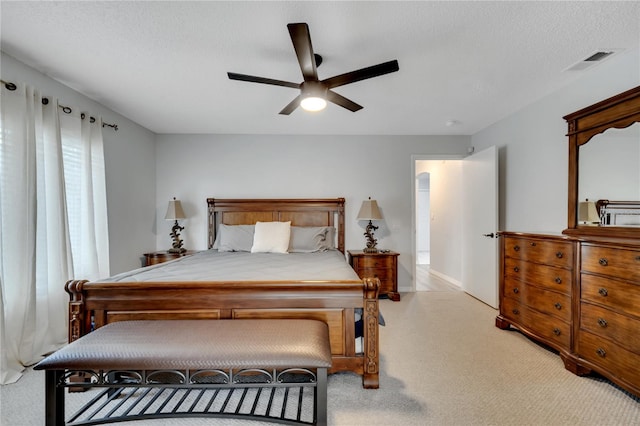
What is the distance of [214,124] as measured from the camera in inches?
148

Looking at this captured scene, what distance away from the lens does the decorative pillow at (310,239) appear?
11.9 ft

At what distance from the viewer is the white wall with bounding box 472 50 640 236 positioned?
225 centimetres

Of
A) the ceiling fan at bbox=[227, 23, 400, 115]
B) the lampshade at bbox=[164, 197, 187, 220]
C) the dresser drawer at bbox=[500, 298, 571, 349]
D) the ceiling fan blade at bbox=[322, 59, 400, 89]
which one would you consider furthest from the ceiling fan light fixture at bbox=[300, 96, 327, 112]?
the lampshade at bbox=[164, 197, 187, 220]

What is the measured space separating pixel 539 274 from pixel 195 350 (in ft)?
9.05

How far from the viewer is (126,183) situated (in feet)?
11.6

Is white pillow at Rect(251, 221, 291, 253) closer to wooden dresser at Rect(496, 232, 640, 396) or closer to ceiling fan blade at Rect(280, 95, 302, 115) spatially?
ceiling fan blade at Rect(280, 95, 302, 115)

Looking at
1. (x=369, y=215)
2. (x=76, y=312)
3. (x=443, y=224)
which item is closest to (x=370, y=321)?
(x=76, y=312)

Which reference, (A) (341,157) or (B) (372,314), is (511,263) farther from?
(A) (341,157)

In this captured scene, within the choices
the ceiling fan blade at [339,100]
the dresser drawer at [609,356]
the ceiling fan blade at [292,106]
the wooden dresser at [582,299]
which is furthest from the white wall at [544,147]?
the ceiling fan blade at [292,106]

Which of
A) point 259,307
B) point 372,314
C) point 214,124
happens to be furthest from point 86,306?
point 214,124

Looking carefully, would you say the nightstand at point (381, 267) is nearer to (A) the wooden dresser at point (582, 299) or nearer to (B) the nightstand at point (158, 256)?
(A) the wooden dresser at point (582, 299)

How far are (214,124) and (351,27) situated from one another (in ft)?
8.46

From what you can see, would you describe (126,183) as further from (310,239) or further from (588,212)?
(588,212)

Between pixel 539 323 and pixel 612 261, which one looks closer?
pixel 612 261
